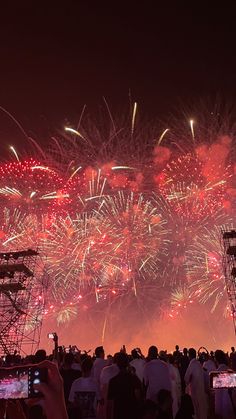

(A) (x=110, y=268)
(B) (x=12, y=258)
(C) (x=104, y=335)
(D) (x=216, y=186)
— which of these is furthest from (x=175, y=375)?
(C) (x=104, y=335)

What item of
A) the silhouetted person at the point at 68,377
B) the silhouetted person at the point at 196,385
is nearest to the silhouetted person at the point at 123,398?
the silhouetted person at the point at 68,377

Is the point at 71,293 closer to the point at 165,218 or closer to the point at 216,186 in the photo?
the point at 165,218

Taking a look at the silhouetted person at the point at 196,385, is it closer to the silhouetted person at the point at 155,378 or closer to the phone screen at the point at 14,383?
the silhouetted person at the point at 155,378

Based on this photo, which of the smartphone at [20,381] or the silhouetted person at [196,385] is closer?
the smartphone at [20,381]

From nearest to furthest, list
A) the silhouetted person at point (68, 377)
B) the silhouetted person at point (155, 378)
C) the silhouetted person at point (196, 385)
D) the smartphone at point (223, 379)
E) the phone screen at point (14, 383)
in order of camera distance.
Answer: the phone screen at point (14, 383) < the smartphone at point (223, 379) < the silhouetted person at point (155, 378) < the silhouetted person at point (68, 377) < the silhouetted person at point (196, 385)

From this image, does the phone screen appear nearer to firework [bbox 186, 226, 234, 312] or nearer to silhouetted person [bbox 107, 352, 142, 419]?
silhouetted person [bbox 107, 352, 142, 419]

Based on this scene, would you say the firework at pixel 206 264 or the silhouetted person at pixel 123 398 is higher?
the firework at pixel 206 264

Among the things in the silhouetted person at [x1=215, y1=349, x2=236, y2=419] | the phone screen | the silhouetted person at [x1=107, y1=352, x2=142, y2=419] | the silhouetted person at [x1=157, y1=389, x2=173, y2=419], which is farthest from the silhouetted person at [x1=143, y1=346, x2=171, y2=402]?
the phone screen

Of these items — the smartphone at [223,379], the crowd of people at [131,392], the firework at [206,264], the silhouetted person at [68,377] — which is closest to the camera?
the smartphone at [223,379]
